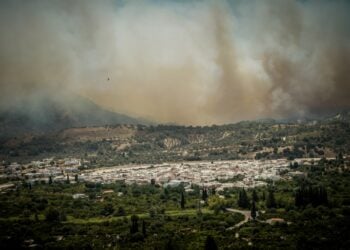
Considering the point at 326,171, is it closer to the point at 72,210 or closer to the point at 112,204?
the point at 112,204

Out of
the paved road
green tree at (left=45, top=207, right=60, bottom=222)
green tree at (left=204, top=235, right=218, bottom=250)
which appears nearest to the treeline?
the paved road

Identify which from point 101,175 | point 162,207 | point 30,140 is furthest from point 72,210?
point 30,140

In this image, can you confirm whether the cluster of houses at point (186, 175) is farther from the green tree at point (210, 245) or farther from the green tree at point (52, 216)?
the green tree at point (210, 245)

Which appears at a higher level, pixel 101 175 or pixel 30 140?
pixel 30 140

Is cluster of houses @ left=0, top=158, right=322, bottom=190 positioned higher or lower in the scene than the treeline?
higher


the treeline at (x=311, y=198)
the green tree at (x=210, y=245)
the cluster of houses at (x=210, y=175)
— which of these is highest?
the cluster of houses at (x=210, y=175)

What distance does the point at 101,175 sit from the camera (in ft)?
297

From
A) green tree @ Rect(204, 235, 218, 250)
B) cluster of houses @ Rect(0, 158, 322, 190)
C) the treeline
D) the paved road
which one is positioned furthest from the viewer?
cluster of houses @ Rect(0, 158, 322, 190)

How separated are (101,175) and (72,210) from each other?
36.7 meters


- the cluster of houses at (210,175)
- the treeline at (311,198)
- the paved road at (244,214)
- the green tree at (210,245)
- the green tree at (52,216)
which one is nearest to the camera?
the green tree at (210,245)

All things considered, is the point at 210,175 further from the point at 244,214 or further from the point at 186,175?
the point at 244,214

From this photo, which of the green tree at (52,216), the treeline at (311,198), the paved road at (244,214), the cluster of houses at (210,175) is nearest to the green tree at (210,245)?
the paved road at (244,214)

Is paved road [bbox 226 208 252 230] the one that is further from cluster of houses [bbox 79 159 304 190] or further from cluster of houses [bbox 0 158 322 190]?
cluster of houses [bbox 79 159 304 190]

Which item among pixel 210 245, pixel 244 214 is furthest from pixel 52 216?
pixel 210 245
